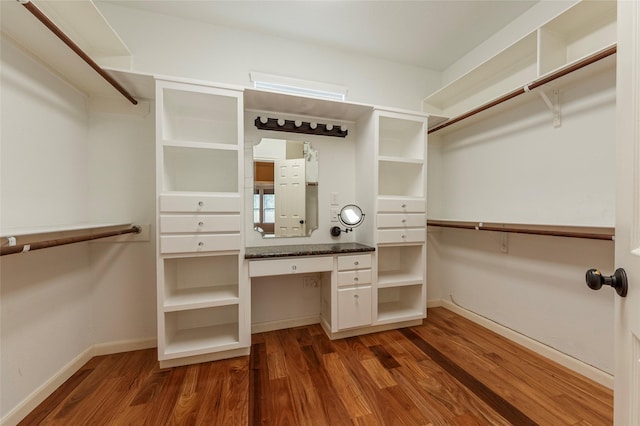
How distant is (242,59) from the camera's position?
223 centimetres

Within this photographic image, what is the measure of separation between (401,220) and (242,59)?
83.7 inches

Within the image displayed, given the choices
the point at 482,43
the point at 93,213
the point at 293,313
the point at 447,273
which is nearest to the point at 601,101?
the point at 482,43

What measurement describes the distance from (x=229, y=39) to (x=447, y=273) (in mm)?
3326

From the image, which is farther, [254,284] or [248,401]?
[254,284]

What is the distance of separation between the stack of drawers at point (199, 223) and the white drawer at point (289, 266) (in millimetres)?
233

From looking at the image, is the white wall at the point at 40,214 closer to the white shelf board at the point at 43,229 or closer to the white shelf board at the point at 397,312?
the white shelf board at the point at 43,229

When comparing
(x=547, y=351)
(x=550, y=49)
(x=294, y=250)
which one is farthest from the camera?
(x=294, y=250)

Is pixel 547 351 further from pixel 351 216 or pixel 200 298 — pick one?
pixel 200 298

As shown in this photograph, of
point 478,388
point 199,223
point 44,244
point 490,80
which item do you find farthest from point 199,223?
point 490,80

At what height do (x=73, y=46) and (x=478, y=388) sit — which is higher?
(x=73, y=46)

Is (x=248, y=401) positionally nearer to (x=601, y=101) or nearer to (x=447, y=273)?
(x=447, y=273)

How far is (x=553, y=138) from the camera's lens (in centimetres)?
179

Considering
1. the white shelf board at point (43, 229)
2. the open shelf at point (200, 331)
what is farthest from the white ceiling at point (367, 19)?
→ the open shelf at point (200, 331)

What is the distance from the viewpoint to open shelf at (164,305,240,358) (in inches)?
69.6
